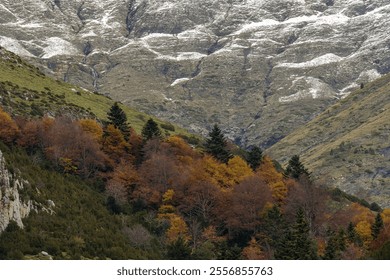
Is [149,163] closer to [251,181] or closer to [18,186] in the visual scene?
[251,181]

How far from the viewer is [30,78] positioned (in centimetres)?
11694

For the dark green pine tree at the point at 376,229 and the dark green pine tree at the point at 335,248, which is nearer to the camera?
the dark green pine tree at the point at 335,248

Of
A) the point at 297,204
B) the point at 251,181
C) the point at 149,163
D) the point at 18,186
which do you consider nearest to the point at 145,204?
the point at 149,163

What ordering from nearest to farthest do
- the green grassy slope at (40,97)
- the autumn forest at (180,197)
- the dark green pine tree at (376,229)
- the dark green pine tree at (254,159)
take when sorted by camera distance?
the autumn forest at (180,197), the dark green pine tree at (376,229), the green grassy slope at (40,97), the dark green pine tree at (254,159)

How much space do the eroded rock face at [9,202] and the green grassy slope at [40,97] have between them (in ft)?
148

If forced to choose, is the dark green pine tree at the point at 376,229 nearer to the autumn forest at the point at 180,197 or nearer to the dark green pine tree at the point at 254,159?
the autumn forest at the point at 180,197

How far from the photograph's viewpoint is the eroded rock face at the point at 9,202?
4378 centimetres

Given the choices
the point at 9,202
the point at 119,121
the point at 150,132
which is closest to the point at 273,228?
the point at 150,132

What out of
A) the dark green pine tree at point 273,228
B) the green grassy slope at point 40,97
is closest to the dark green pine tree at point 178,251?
the dark green pine tree at point 273,228

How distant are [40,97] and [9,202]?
63557 millimetres

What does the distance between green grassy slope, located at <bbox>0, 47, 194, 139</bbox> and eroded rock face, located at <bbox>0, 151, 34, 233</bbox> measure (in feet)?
148

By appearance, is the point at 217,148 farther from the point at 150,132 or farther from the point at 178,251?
the point at 178,251

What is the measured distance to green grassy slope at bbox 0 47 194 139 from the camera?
97.5m
